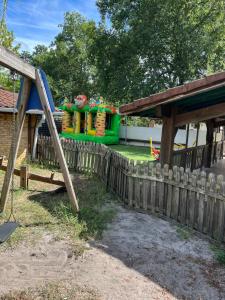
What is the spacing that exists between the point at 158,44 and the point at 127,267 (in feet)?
70.7

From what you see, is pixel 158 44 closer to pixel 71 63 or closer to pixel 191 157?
pixel 191 157

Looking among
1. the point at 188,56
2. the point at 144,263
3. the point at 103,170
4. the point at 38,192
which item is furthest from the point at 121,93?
the point at 144,263

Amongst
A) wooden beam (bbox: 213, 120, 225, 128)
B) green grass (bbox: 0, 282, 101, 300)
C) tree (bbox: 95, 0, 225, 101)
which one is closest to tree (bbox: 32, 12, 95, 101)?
tree (bbox: 95, 0, 225, 101)

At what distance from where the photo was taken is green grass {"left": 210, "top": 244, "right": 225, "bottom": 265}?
4.91 m

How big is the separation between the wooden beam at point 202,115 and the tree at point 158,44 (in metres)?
17.0

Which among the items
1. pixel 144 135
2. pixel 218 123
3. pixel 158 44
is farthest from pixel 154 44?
pixel 218 123

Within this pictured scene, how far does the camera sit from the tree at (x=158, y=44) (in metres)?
23.1

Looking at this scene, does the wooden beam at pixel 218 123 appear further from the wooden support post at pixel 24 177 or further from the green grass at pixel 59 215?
the wooden support post at pixel 24 177

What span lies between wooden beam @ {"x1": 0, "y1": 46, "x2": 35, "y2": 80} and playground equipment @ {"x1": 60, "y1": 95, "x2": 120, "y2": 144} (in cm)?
1920

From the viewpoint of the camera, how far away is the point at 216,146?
1590 cm

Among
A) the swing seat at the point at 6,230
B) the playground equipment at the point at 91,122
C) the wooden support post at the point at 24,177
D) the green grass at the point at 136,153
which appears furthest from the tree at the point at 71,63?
the swing seat at the point at 6,230

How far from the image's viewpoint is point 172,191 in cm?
646

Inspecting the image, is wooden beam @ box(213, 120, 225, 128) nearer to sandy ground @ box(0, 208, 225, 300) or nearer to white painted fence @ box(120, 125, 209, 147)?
sandy ground @ box(0, 208, 225, 300)

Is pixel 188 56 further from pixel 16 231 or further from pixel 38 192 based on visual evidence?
pixel 16 231
